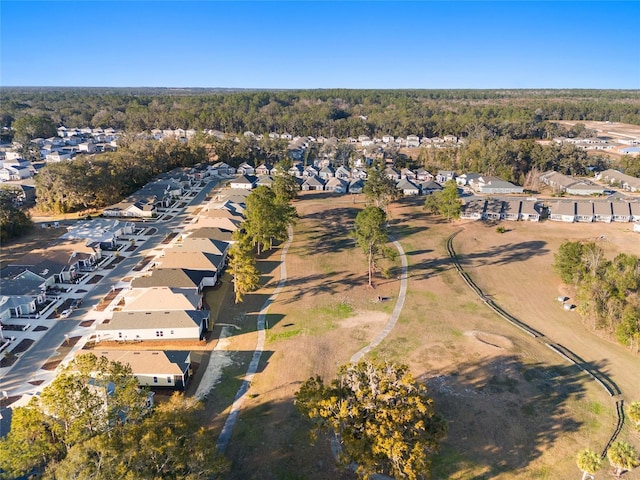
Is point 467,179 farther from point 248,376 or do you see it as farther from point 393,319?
point 248,376

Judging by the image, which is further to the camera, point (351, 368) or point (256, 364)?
point (256, 364)

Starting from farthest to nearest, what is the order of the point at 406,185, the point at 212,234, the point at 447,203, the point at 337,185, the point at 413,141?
the point at 413,141 < the point at 337,185 < the point at 406,185 < the point at 447,203 < the point at 212,234

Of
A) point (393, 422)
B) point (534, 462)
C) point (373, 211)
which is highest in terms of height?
point (373, 211)

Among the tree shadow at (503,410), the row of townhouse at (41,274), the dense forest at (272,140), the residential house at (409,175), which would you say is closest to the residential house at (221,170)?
the dense forest at (272,140)

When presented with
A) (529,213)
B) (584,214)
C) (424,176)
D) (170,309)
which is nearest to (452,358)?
(170,309)

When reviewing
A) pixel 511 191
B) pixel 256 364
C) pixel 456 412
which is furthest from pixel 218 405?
pixel 511 191

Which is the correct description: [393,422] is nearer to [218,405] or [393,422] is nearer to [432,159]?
[218,405]
